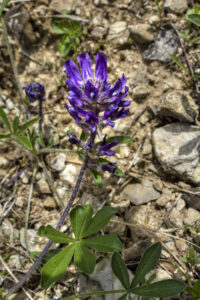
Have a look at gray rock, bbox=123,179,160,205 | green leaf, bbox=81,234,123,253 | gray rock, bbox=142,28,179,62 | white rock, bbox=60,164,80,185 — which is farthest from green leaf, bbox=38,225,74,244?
gray rock, bbox=142,28,179,62

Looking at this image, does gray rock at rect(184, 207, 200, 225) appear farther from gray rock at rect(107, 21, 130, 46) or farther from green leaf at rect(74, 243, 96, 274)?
gray rock at rect(107, 21, 130, 46)

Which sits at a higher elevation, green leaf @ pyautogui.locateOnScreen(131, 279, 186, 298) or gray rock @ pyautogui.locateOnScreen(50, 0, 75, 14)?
gray rock @ pyautogui.locateOnScreen(50, 0, 75, 14)

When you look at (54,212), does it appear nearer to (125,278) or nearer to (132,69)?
(125,278)

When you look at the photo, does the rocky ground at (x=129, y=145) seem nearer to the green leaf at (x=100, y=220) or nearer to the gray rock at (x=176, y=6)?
the gray rock at (x=176, y=6)

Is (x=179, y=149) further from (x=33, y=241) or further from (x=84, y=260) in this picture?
(x=33, y=241)

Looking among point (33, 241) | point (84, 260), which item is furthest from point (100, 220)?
point (33, 241)

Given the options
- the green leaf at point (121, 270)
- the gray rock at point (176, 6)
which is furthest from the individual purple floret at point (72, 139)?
the gray rock at point (176, 6)
